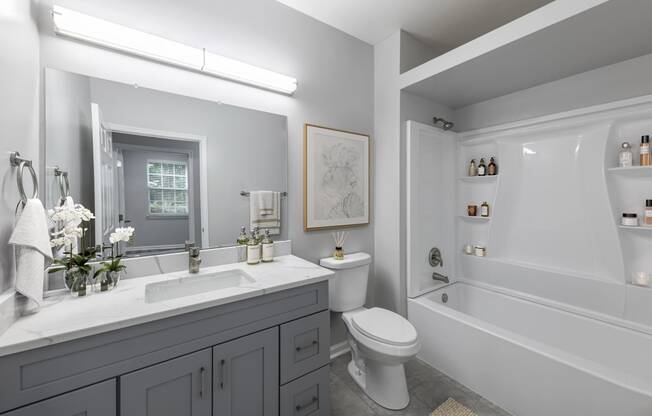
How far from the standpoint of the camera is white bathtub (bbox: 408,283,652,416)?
1263 millimetres

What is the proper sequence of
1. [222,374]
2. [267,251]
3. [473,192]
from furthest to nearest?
1. [473,192]
2. [267,251]
3. [222,374]

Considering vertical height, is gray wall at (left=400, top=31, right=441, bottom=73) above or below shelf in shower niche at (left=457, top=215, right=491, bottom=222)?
above

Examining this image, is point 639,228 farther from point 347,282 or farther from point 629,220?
point 347,282

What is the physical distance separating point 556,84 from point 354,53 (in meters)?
1.55

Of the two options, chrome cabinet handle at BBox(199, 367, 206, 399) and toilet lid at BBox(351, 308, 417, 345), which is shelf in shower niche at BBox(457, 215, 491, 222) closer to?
toilet lid at BBox(351, 308, 417, 345)

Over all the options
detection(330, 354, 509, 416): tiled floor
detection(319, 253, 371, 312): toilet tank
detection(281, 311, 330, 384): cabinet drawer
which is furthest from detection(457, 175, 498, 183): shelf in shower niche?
detection(281, 311, 330, 384): cabinet drawer

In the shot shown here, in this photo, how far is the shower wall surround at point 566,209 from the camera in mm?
1697

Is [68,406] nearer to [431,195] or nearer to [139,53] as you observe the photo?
[139,53]

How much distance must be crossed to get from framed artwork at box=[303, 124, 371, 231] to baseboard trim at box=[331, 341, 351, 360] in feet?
3.21

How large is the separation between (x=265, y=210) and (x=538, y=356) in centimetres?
180

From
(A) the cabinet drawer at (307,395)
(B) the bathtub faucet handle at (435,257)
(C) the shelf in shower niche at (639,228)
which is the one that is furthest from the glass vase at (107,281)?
(C) the shelf in shower niche at (639,228)

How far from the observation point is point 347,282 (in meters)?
1.97

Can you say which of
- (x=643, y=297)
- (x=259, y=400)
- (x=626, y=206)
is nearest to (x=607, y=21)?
(x=626, y=206)

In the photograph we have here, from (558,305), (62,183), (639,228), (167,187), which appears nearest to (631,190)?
(639,228)
